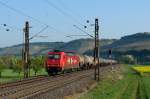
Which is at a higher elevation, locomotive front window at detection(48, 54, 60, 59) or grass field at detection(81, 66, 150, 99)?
locomotive front window at detection(48, 54, 60, 59)

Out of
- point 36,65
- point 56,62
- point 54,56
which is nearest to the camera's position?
point 56,62

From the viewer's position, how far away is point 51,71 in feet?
258

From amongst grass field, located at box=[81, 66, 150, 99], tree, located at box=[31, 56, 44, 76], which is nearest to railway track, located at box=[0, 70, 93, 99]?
grass field, located at box=[81, 66, 150, 99]

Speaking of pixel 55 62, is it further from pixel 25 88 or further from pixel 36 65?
pixel 25 88

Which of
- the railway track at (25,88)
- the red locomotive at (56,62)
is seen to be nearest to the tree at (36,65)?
the red locomotive at (56,62)

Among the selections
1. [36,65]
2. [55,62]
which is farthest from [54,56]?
[36,65]

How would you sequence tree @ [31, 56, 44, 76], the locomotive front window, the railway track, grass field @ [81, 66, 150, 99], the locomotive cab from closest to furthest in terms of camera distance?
the railway track → grass field @ [81, 66, 150, 99] → the locomotive cab → the locomotive front window → tree @ [31, 56, 44, 76]

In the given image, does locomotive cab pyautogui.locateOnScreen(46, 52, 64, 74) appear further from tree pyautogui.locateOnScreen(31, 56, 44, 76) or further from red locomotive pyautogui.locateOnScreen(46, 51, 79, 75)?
tree pyautogui.locateOnScreen(31, 56, 44, 76)

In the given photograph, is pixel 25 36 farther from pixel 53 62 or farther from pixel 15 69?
pixel 15 69

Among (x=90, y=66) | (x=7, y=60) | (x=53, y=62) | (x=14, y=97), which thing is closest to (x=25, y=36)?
(x=53, y=62)

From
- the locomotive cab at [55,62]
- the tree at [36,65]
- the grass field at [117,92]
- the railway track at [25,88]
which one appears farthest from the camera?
the tree at [36,65]

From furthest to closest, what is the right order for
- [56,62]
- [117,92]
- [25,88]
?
[56,62] < [117,92] < [25,88]

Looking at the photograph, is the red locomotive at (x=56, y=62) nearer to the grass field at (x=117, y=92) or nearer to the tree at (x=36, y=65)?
the grass field at (x=117, y=92)

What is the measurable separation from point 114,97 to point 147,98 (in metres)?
2.72
